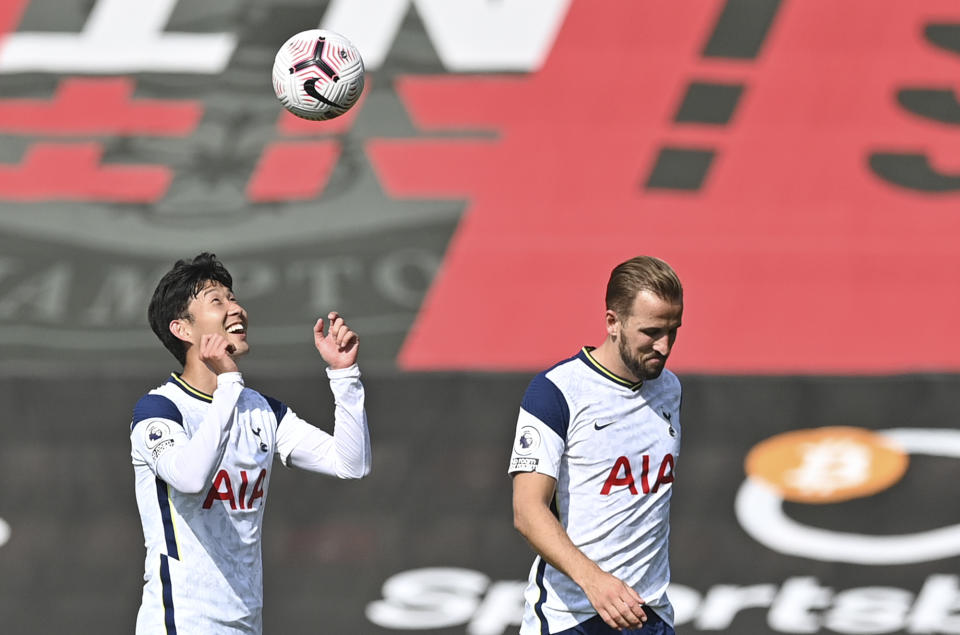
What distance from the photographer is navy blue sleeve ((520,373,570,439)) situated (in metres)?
4.09

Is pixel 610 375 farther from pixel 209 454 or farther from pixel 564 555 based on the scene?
pixel 209 454

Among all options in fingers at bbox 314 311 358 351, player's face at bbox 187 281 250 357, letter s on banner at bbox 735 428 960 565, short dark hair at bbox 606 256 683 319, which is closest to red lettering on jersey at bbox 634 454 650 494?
short dark hair at bbox 606 256 683 319

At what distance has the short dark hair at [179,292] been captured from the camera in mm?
4180

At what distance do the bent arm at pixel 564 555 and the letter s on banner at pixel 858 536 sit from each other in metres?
3.75

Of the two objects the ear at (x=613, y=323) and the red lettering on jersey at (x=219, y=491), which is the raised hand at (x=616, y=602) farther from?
the red lettering on jersey at (x=219, y=491)

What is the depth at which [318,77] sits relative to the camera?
5898mm

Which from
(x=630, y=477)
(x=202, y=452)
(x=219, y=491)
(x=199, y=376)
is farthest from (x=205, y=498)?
(x=630, y=477)

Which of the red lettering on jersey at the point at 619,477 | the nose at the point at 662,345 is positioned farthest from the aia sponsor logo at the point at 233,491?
the nose at the point at 662,345

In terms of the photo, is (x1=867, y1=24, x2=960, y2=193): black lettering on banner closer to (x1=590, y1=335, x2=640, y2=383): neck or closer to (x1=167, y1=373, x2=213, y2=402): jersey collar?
(x1=590, y1=335, x2=640, y2=383): neck

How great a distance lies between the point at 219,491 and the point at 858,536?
15.1 ft

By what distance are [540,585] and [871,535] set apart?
12.5 ft

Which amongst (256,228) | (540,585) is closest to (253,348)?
(256,228)

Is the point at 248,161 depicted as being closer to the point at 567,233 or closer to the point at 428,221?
the point at 428,221

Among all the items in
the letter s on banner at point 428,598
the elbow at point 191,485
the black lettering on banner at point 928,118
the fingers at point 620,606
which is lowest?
the fingers at point 620,606
